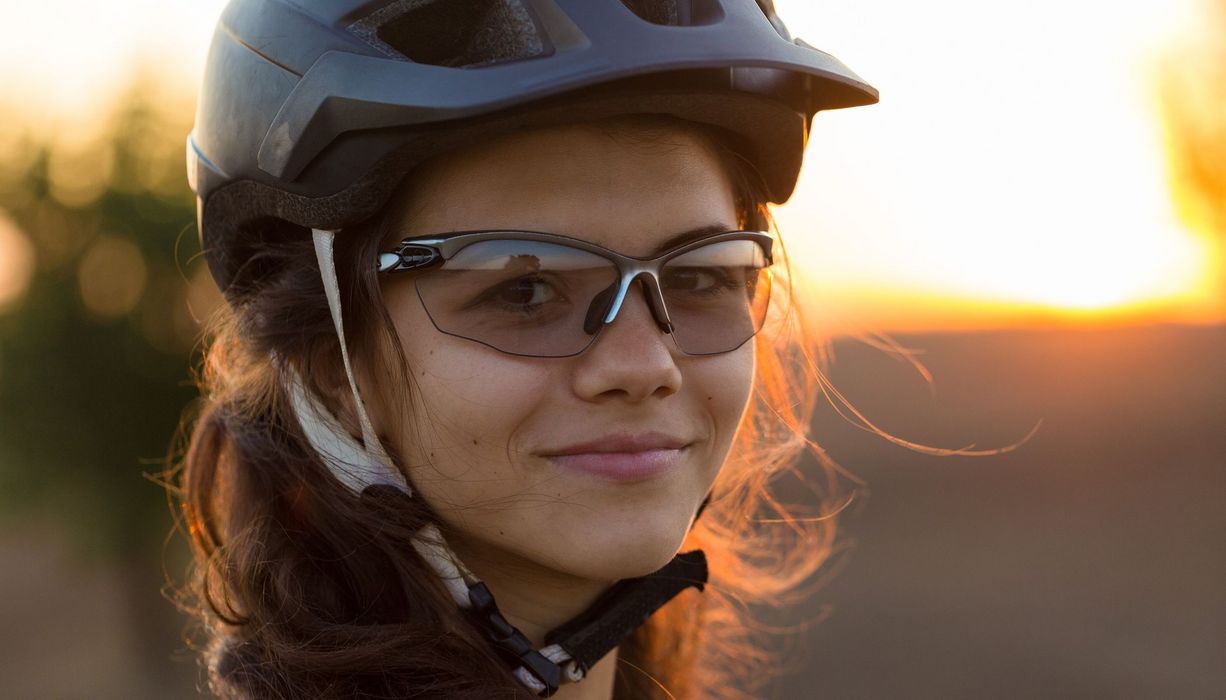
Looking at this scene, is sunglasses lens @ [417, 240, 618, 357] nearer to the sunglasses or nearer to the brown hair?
the sunglasses

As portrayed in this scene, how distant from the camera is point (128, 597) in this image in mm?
14734

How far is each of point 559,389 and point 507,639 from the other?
509mm

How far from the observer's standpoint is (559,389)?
1.97 metres

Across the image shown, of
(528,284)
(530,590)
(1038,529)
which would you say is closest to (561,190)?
(528,284)

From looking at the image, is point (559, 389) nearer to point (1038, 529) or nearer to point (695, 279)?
point (695, 279)

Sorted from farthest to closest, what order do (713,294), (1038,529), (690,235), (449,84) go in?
1. (1038,529)
2. (713,294)
3. (690,235)
4. (449,84)

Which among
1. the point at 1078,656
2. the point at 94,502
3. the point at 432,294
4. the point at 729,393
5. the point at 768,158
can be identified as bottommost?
the point at 94,502

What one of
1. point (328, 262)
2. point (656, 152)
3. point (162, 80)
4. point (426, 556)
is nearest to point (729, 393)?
point (656, 152)

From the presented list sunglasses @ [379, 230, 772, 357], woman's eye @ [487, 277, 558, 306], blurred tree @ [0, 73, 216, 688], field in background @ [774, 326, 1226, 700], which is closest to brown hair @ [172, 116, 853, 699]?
sunglasses @ [379, 230, 772, 357]

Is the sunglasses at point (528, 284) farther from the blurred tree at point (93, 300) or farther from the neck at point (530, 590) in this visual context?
the blurred tree at point (93, 300)

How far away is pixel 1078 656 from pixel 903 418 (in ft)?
30.7

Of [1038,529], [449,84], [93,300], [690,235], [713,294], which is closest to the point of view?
[449,84]

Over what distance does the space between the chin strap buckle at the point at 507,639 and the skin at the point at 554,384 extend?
0.11 meters

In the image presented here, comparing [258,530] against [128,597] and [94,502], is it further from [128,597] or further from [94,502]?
[128,597]
